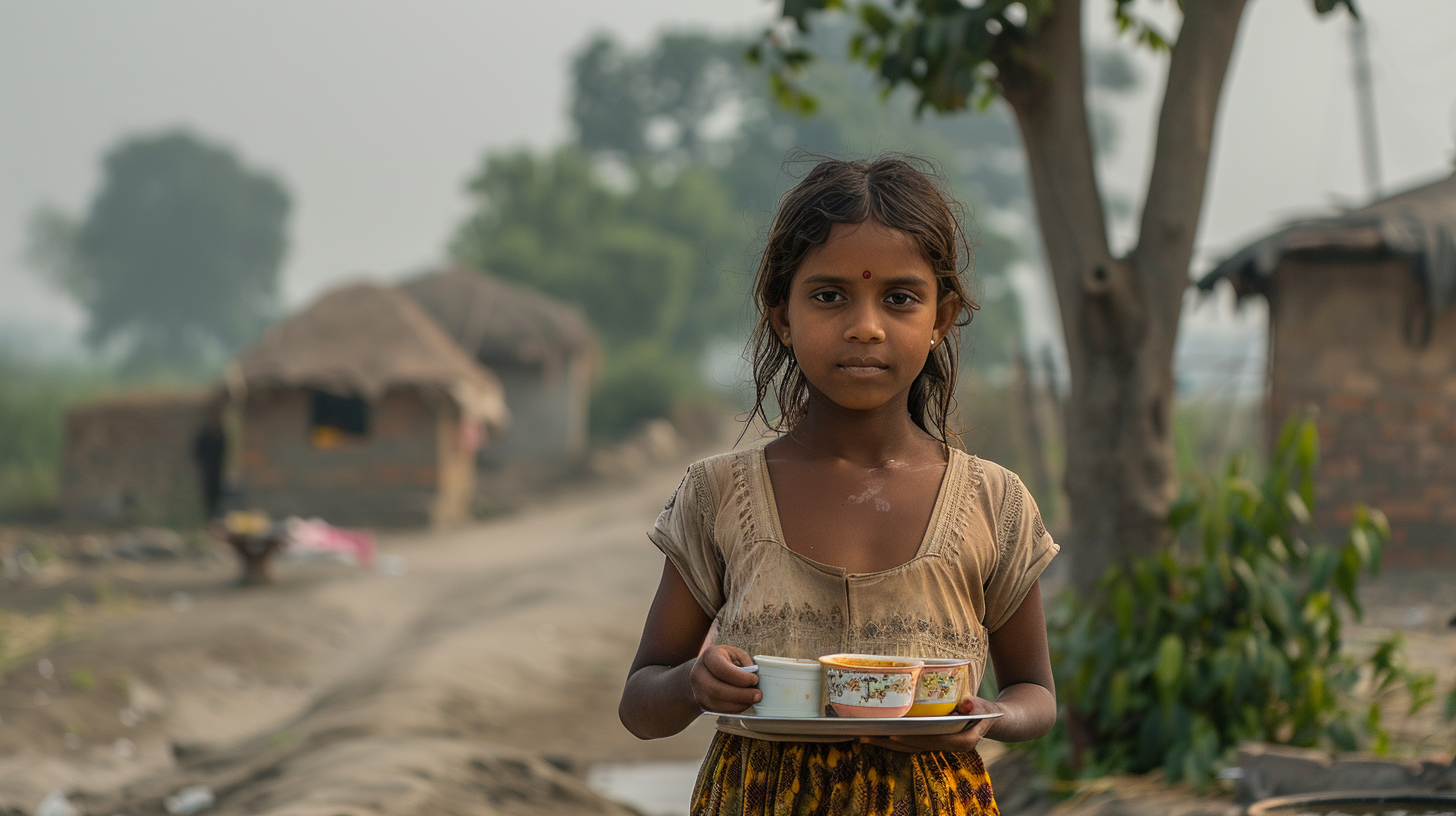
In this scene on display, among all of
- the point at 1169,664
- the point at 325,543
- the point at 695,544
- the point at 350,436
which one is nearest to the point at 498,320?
the point at 350,436

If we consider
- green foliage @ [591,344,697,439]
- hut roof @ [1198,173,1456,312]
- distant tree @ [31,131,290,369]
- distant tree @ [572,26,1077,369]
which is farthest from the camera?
distant tree @ [31,131,290,369]

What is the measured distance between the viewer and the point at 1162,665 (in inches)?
148

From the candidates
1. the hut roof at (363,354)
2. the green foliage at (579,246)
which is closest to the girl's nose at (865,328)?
the hut roof at (363,354)

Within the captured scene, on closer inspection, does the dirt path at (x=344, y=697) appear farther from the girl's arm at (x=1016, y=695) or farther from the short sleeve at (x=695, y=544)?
the girl's arm at (x=1016, y=695)

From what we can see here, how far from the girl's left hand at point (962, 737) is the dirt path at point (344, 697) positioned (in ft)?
9.46

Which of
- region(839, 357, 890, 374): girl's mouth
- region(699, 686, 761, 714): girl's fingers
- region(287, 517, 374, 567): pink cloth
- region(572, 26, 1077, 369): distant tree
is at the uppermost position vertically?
region(572, 26, 1077, 369): distant tree

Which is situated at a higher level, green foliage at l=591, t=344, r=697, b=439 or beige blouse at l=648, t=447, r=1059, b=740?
green foliage at l=591, t=344, r=697, b=439

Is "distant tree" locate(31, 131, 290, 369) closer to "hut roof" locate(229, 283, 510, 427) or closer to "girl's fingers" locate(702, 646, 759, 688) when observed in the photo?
"hut roof" locate(229, 283, 510, 427)

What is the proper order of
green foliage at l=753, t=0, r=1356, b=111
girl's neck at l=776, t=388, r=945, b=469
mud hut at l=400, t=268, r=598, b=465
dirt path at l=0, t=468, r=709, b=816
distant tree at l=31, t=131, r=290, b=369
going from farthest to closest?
1. distant tree at l=31, t=131, r=290, b=369
2. mud hut at l=400, t=268, r=598, b=465
3. dirt path at l=0, t=468, r=709, b=816
4. green foliage at l=753, t=0, r=1356, b=111
5. girl's neck at l=776, t=388, r=945, b=469

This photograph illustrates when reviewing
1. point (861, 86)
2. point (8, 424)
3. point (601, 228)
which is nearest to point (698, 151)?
point (861, 86)

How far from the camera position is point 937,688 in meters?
1.41

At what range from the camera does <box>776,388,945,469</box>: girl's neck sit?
1.58 meters

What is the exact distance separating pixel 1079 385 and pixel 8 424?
882 inches

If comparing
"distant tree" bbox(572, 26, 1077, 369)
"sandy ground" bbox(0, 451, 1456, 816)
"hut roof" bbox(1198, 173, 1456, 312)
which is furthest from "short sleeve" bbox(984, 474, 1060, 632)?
"distant tree" bbox(572, 26, 1077, 369)
